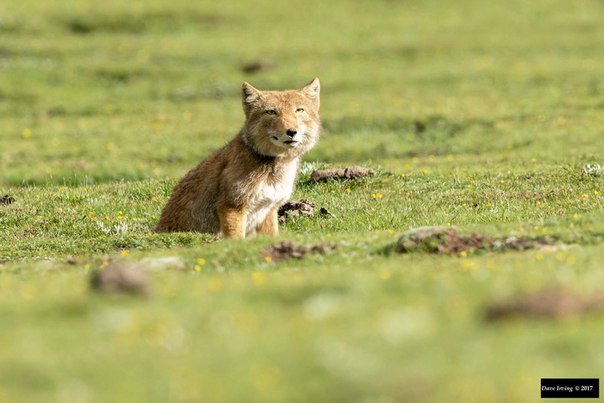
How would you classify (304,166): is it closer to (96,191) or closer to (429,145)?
(96,191)

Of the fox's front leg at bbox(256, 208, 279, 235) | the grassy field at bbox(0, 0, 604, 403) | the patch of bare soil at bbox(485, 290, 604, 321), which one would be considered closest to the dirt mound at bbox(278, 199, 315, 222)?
the grassy field at bbox(0, 0, 604, 403)

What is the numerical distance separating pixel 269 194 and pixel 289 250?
8.09ft

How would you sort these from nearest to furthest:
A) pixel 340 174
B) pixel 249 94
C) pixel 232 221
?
pixel 232 221, pixel 249 94, pixel 340 174

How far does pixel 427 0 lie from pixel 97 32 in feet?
72.1

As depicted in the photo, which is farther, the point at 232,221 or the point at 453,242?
the point at 232,221

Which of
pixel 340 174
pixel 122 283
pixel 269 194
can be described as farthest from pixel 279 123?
pixel 122 283

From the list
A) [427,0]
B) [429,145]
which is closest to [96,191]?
[429,145]

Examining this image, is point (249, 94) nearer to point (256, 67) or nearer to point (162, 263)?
point (162, 263)

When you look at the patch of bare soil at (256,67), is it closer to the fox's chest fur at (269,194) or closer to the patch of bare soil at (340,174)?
the patch of bare soil at (340,174)

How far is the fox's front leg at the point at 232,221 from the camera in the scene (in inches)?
696

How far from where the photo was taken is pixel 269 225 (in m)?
18.4

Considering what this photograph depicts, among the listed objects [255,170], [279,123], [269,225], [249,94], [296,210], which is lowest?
[296,210]

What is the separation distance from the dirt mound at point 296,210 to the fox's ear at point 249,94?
3281 millimetres

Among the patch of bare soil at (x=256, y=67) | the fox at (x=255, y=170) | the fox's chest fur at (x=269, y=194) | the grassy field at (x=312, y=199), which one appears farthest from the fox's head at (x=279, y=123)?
the patch of bare soil at (x=256, y=67)
